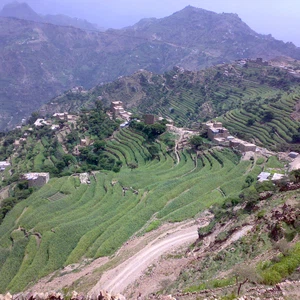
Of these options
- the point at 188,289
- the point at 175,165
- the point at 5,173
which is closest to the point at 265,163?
the point at 175,165

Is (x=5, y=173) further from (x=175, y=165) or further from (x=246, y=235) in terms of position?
(x=246, y=235)

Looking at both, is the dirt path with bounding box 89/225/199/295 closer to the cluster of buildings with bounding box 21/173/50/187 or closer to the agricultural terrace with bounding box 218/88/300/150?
the cluster of buildings with bounding box 21/173/50/187

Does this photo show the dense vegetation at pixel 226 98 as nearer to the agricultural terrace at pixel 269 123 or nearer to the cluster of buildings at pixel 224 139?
the agricultural terrace at pixel 269 123

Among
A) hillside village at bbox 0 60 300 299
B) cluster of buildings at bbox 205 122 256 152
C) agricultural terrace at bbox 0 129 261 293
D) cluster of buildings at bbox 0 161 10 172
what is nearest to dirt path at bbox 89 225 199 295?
hillside village at bbox 0 60 300 299

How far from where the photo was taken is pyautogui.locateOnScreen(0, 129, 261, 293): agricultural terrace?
2672 centimetres

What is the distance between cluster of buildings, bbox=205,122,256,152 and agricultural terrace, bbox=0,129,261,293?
1787mm

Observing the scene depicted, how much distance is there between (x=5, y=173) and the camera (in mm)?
53469

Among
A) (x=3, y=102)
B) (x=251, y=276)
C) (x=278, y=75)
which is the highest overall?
(x=278, y=75)

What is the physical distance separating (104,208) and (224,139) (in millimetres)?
23349

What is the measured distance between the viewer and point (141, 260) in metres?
22.8

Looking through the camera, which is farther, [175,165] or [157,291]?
[175,165]

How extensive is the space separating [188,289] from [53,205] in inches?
909

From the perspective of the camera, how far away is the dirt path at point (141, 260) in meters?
20.5

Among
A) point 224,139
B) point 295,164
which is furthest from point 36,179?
point 295,164
